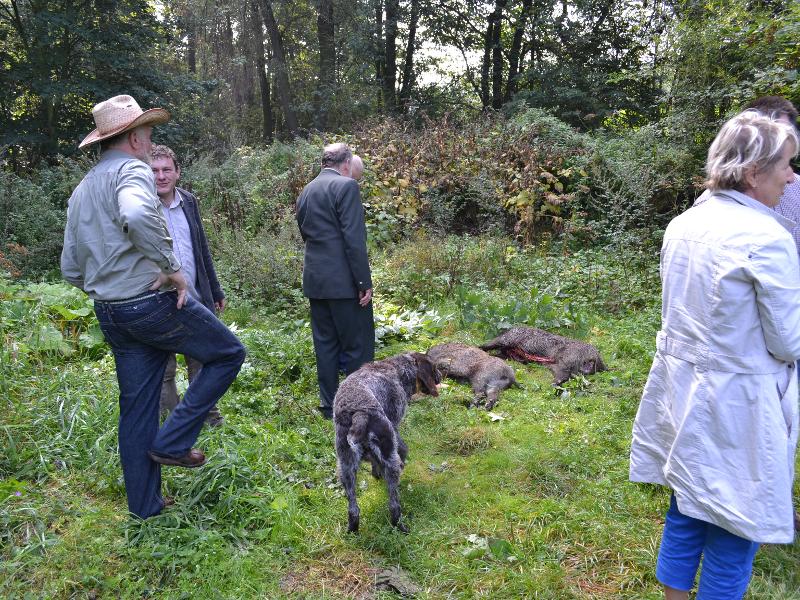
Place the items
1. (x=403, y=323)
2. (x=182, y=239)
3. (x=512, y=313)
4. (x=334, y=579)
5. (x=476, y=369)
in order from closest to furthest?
(x=334, y=579) → (x=182, y=239) → (x=476, y=369) → (x=403, y=323) → (x=512, y=313)

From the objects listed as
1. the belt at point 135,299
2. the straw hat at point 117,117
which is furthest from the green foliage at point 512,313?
the straw hat at point 117,117

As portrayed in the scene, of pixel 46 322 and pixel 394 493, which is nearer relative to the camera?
pixel 394 493

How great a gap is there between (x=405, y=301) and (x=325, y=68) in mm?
15636

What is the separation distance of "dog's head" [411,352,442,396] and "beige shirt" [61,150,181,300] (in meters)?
2.17

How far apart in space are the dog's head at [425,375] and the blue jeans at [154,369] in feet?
5.35

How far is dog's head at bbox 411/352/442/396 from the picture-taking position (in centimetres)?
454

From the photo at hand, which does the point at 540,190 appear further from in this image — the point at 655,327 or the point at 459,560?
the point at 459,560

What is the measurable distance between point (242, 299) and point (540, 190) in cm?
556

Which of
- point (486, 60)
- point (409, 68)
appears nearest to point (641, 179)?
point (486, 60)

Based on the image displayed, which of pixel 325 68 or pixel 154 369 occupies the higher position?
pixel 325 68

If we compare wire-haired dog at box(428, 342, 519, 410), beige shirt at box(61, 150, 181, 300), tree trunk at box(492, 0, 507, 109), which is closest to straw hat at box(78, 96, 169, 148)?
beige shirt at box(61, 150, 181, 300)

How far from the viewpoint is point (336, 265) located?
4.58 metres

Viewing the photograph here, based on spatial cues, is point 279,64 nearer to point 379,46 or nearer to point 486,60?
point 379,46

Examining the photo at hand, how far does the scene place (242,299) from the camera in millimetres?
8078
